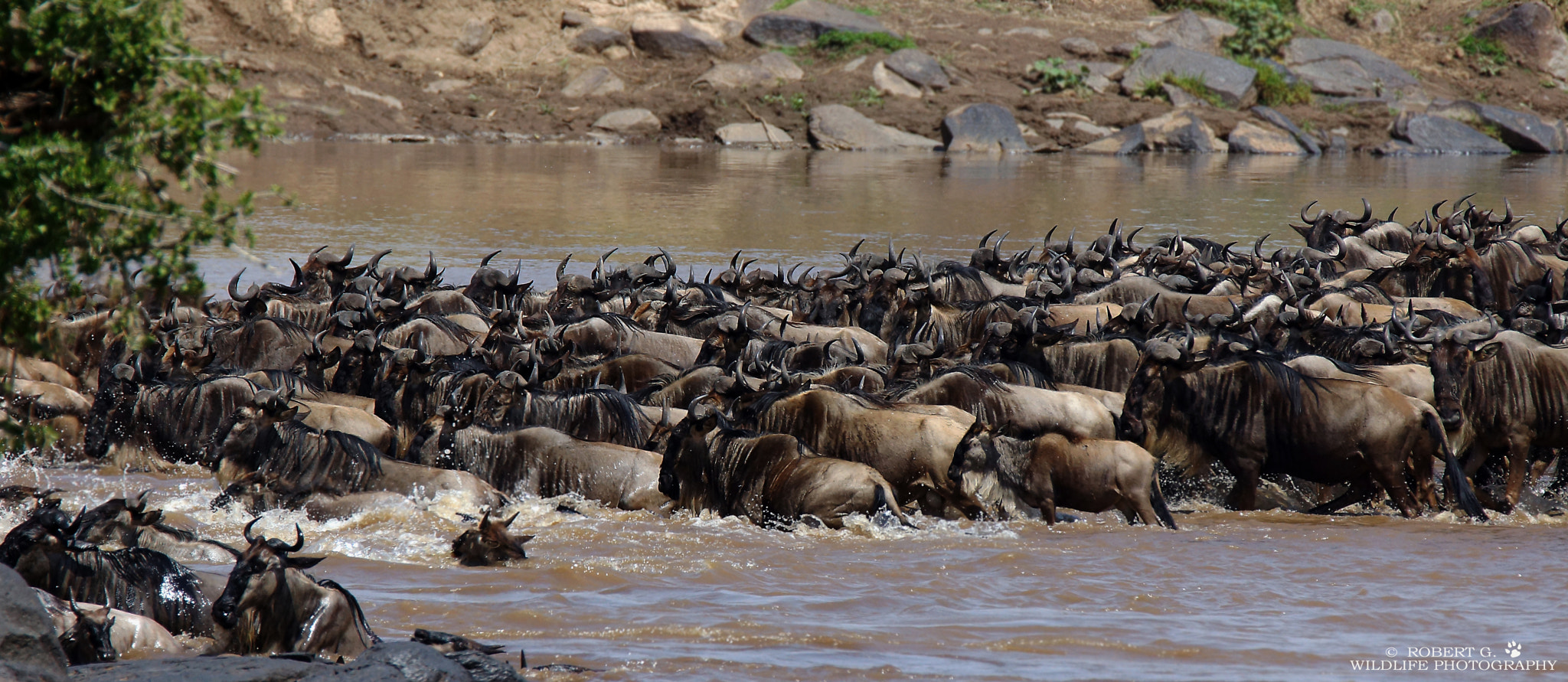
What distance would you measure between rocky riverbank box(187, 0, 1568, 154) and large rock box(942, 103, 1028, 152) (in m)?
0.11

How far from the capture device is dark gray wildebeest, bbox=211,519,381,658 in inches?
184

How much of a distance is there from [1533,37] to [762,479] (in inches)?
1567

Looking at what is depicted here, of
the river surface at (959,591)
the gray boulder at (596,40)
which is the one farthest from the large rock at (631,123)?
the river surface at (959,591)

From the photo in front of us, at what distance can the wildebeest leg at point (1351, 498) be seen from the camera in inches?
291

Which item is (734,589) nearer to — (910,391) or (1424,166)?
(910,391)

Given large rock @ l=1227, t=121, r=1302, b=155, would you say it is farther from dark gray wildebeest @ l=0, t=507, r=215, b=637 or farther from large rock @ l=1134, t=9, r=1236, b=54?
dark gray wildebeest @ l=0, t=507, r=215, b=637

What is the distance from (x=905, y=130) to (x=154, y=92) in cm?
2871

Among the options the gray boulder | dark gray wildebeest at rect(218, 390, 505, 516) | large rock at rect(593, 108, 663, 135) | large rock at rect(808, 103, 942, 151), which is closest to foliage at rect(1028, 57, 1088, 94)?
large rock at rect(808, 103, 942, 151)

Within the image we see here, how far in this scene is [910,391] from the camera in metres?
7.99

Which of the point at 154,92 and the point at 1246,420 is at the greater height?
the point at 154,92

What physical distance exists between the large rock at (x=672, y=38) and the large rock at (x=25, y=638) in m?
32.1

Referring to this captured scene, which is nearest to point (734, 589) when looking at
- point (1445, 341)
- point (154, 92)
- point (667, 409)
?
point (667, 409)

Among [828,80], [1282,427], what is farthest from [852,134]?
[1282,427]

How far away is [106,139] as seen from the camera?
351 centimetres
